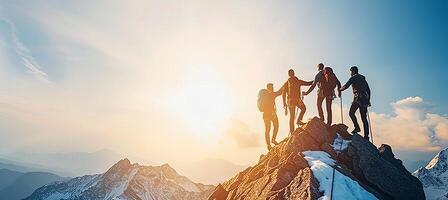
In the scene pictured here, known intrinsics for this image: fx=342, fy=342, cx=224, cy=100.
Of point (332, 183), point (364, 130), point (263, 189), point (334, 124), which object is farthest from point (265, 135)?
point (332, 183)

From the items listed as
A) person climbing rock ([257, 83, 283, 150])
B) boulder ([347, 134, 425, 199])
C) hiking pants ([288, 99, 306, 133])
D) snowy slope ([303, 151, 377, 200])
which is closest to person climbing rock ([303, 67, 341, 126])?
hiking pants ([288, 99, 306, 133])

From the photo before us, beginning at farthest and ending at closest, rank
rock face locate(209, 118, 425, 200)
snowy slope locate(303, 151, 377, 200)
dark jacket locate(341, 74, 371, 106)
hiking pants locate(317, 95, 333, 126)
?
hiking pants locate(317, 95, 333, 126) < dark jacket locate(341, 74, 371, 106) < rock face locate(209, 118, 425, 200) < snowy slope locate(303, 151, 377, 200)

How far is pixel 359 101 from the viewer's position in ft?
68.1

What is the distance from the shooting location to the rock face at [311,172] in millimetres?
14430

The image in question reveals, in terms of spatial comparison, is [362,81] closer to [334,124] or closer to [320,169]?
[334,124]

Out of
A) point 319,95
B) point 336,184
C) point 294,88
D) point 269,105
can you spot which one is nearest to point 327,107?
point 319,95

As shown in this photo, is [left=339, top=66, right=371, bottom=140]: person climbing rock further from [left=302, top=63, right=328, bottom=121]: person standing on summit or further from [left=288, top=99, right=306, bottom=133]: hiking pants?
[left=288, top=99, right=306, bottom=133]: hiking pants

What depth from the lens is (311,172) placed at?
1460 cm

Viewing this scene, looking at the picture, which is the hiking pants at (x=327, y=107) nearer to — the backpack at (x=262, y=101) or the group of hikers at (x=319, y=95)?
the group of hikers at (x=319, y=95)

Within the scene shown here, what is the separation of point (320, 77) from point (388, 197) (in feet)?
25.8

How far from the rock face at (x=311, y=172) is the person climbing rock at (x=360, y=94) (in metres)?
1.17

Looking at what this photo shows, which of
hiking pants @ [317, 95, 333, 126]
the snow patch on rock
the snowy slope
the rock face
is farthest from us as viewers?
hiking pants @ [317, 95, 333, 126]

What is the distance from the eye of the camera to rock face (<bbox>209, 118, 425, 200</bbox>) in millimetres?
14430

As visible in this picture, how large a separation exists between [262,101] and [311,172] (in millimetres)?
7832
